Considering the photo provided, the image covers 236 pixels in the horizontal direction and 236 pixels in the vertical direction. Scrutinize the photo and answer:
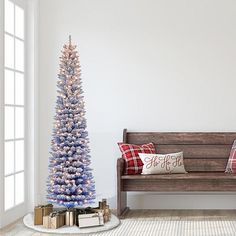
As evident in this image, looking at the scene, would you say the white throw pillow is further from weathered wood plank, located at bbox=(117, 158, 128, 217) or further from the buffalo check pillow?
the buffalo check pillow

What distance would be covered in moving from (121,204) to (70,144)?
854mm

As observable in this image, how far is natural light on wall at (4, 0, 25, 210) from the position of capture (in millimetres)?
5477

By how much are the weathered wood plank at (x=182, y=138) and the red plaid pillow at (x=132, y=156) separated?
0.19m

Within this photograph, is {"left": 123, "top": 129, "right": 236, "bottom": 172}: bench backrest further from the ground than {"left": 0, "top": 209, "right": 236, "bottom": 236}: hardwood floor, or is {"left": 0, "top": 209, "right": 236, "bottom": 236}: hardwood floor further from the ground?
{"left": 123, "top": 129, "right": 236, "bottom": 172}: bench backrest

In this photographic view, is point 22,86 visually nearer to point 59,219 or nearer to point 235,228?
point 59,219

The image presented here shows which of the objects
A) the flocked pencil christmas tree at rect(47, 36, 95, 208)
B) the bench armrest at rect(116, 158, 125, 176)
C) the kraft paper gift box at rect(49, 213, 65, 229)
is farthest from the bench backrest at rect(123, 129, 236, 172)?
the kraft paper gift box at rect(49, 213, 65, 229)

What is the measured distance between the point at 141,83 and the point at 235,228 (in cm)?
192

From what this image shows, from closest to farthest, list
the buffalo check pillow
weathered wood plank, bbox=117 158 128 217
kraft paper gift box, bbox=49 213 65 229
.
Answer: kraft paper gift box, bbox=49 213 65 229 < weathered wood plank, bbox=117 158 128 217 < the buffalo check pillow

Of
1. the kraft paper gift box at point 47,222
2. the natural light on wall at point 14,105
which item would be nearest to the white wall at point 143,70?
the natural light on wall at point 14,105

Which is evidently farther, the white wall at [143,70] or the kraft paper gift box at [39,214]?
the white wall at [143,70]

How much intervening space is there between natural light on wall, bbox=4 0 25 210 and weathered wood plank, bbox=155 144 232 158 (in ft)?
4.88

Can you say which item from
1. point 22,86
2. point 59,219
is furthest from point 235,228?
point 22,86

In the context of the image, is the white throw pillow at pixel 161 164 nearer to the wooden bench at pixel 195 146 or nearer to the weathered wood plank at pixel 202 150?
the wooden bench at pixel 195 146

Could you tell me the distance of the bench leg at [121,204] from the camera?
5.61 metres
